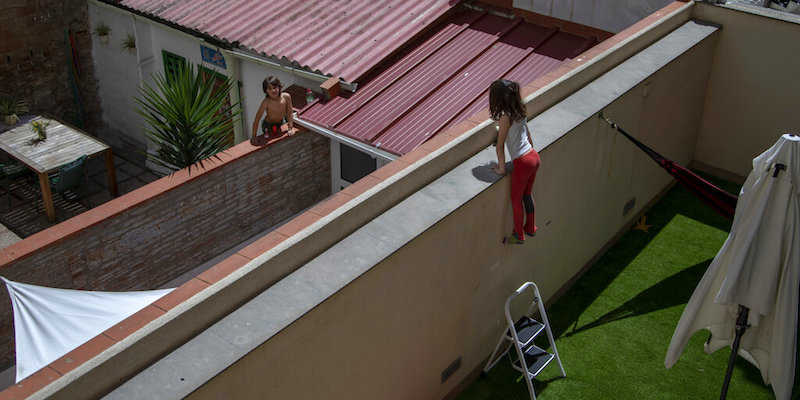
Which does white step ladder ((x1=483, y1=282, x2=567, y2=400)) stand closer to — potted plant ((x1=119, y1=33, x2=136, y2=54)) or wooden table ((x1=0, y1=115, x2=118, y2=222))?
wooden table ((x1=0, y1=115, x2=118, y2=222))

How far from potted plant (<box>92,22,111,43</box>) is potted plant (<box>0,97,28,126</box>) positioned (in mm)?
1879

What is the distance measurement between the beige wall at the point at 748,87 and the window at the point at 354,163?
15.1 feet

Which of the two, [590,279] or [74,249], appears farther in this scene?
[590,279]

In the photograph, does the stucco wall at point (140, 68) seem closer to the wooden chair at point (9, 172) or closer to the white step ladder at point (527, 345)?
the wooden chair at point (9, 172)

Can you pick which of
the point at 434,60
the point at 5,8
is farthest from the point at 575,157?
the point at 5,8

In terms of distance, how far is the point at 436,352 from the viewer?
263 inches

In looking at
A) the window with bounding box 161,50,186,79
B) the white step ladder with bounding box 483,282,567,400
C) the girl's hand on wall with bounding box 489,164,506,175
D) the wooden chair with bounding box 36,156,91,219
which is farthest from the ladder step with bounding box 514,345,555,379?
the window with bounding box 161,50,186,79

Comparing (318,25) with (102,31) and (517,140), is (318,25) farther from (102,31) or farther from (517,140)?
(517,140)

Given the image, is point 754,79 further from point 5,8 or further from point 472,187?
point 5,8

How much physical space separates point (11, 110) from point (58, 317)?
7.95m

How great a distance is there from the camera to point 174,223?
8641mm

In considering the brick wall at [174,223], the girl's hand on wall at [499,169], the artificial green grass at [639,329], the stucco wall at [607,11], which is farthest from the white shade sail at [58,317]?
the stucco wall at [607,11]

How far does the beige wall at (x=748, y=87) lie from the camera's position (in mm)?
9625

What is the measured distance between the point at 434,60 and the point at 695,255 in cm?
413
